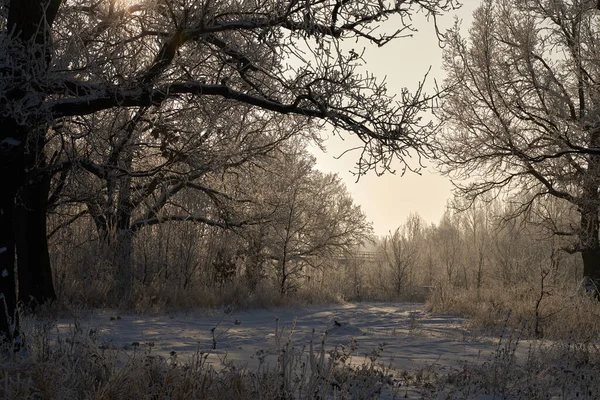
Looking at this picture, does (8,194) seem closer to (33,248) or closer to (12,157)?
(12,157)

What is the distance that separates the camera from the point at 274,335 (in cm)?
717

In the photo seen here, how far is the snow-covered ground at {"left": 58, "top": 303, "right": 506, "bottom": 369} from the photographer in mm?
6625

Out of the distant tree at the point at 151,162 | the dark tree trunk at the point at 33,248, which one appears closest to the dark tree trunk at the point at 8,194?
the distant tree at the point at 151,162

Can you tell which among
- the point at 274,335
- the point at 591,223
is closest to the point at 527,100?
the point at 591,223

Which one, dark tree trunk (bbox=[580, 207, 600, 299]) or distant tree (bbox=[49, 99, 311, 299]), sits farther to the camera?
dark tree trunk (bbox=[580, 207, 600, 299])

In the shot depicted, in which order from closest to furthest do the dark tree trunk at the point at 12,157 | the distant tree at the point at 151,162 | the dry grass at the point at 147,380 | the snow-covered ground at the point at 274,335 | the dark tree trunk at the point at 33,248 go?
1. the dry grass at the point at 147,380
2. the dark tree trunk at the point at 12,157
3. the snow-covered ground at the point at 274,335
4. the distant tree at the point at 151,162
5. the dark tree trunk at the point at 33,248

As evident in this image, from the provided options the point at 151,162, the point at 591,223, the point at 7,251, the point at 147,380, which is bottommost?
the point at 147,380

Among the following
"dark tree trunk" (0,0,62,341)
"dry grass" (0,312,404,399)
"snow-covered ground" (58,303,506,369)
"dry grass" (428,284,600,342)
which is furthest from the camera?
"dry grass" (428,284,600,342)

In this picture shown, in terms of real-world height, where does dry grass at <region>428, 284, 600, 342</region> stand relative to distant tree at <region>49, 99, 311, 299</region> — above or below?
below

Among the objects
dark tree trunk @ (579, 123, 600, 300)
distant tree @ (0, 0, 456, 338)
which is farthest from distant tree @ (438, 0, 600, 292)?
distant tree @ (0, 0, 456, 338)

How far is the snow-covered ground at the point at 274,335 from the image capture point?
6.62 metres

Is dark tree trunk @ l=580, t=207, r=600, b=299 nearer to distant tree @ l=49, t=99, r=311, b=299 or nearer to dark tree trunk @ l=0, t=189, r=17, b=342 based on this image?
distant tree @ l=49, t=99, r=311, b=299

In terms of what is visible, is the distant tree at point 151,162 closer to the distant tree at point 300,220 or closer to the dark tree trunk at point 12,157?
the dark tree trunk at point 12,157

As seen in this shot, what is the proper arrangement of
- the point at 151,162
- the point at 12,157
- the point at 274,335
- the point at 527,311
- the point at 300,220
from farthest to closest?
the point at 300,220, the point at 151,162, the point at 527,311, the point at 274,335, the point at 12,157
